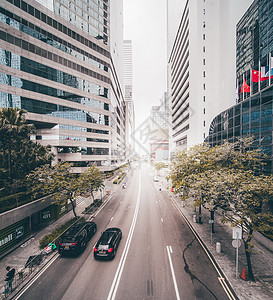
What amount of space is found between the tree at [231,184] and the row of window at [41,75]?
92.9 ft

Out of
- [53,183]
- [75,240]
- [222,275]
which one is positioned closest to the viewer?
[222,275]

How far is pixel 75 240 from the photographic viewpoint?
12.0 m

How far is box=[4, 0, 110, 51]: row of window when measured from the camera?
85.7 ft

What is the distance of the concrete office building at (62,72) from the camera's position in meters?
25.3

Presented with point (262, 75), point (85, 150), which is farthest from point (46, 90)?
point (262, 75)

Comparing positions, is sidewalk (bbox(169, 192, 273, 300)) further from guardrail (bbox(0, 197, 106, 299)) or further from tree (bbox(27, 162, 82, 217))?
tree (bbox(27, 162, 82, 217))

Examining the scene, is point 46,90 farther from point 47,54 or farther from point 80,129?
point 80,129

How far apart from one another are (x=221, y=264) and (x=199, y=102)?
35189 millimetres

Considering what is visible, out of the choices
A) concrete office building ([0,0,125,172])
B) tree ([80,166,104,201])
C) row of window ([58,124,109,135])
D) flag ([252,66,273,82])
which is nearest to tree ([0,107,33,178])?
tree ([80,166,104,201])

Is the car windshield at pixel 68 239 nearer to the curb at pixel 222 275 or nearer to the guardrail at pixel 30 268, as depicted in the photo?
the guardrail at pixel 30 268

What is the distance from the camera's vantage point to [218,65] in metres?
37.3

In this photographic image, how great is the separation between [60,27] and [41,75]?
11.9 m

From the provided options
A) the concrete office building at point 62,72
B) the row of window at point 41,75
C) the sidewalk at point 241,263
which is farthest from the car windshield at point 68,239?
the row of window at point 41,75

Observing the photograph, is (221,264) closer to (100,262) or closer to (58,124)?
(100,262)
